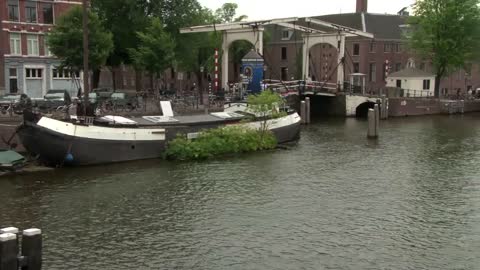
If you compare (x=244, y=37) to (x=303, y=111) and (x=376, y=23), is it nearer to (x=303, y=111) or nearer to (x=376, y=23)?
(x=303, y=111)

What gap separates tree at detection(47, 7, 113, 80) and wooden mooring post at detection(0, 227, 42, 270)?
91.7 feet

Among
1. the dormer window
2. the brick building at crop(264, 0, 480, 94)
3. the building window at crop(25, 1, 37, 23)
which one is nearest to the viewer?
the building window at crop(25, 1, 37, 23)

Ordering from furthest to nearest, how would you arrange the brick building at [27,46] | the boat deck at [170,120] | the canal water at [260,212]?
the brick building at [27,46]
the boat deck at [170,120]
the canal water at [260,212]

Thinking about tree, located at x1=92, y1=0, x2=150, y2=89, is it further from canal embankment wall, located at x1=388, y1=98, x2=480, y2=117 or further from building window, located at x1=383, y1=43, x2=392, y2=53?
building window, located at x1=383, y1=43, x2=392, y2=53

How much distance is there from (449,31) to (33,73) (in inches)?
1670

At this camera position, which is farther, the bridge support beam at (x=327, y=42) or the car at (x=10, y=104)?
the bridge support beam at (x=327, y=42)

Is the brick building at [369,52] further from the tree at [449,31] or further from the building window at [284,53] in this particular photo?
the tree at [449,31]

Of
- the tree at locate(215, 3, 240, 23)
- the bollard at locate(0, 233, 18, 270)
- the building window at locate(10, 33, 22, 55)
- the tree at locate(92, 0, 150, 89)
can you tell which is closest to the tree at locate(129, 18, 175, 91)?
the tree at locate(92, 0, 150, 89)

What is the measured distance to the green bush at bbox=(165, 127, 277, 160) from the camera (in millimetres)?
26234

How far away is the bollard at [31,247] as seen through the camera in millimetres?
10044

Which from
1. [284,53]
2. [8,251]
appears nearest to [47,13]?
[284,53]

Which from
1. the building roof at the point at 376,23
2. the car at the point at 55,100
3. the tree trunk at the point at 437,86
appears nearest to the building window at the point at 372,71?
the building roof at the point at 376,23

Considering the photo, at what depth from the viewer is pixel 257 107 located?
1201 inches

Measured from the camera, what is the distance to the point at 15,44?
48.6 metres
